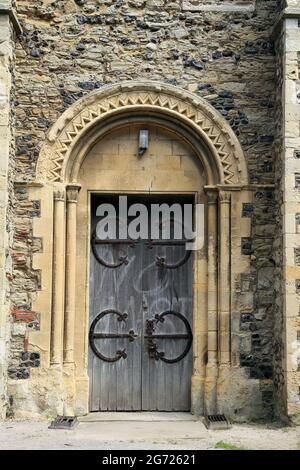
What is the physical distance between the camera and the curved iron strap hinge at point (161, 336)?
8.97 m

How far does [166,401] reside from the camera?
892 cm

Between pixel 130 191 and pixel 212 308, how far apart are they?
166cm

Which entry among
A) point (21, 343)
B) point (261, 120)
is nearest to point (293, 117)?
point (261, 120)

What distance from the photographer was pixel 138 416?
8.73 metres

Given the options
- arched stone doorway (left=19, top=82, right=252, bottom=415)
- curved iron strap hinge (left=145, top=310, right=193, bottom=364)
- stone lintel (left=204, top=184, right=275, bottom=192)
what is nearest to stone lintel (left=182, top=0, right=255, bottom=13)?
arched stone doorway (left=19, top=82, right=252, bottom=415)

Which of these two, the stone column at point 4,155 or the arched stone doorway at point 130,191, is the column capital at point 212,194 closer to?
the arched stone doorway at point 130,191

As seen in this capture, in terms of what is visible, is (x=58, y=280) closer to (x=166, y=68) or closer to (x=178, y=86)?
(x=178, y=86)

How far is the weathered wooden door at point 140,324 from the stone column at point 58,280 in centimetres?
48

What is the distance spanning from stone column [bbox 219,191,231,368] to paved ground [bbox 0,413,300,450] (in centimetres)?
86

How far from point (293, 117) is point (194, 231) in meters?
1.78

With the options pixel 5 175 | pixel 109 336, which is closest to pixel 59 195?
pixel 5 175

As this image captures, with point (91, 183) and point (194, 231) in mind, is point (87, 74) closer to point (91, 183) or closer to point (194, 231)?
point (91, 183)

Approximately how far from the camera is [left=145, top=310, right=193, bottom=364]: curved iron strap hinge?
8.97 metres
